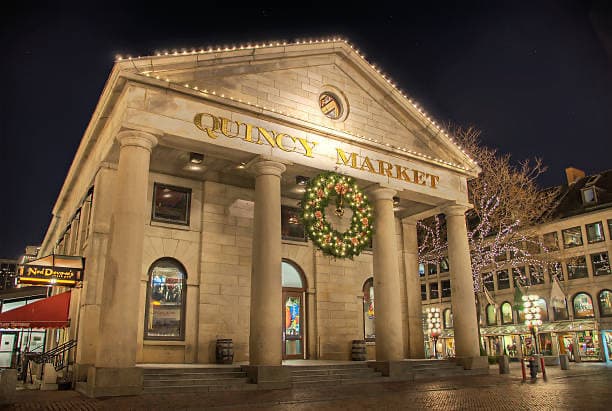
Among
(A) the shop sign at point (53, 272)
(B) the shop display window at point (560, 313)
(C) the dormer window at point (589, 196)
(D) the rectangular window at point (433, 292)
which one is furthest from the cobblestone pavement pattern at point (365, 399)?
(D) the rectangular window at point (433, 292)

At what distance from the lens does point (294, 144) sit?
52.1 ft

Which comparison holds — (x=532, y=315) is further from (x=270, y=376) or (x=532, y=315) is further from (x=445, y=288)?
(x=445, y=288)

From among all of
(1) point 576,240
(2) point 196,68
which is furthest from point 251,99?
(1) point 576,240

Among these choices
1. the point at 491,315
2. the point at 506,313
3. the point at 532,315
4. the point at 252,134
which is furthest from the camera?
the point at 491,315

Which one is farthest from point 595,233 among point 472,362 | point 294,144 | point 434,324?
point 294,144

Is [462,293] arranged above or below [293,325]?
above

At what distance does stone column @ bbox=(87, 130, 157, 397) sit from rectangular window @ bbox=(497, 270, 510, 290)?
39866 mm

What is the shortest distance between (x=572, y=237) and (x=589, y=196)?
369cm

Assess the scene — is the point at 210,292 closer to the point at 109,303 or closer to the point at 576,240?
the point at 109,303

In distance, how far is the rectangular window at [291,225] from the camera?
20.2m

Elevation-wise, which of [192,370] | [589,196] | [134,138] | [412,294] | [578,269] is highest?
[589,196]

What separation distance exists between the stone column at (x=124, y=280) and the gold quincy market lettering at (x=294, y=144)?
174 centimetres

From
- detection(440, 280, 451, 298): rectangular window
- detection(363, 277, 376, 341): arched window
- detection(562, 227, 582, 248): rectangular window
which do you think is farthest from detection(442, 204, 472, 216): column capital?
detection(440, 280, 451, 298): rectangular window

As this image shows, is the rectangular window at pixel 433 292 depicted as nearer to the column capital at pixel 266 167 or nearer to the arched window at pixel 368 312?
the arched window at pixel 368 312
